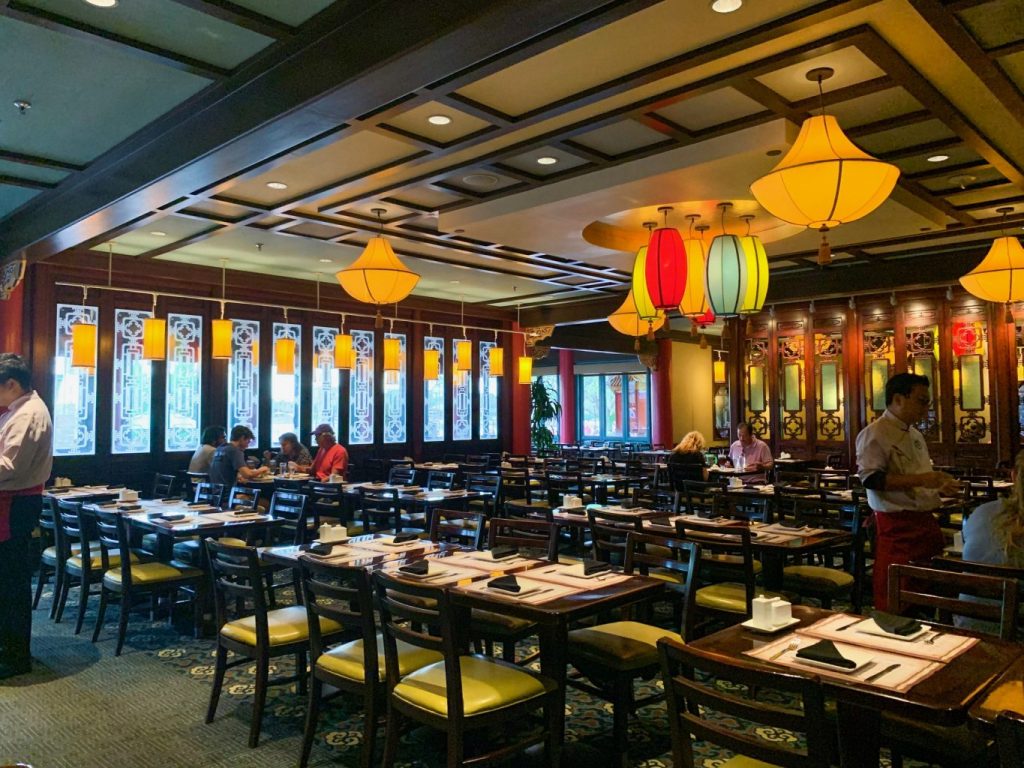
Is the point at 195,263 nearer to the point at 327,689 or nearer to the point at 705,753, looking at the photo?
the point at 327,689

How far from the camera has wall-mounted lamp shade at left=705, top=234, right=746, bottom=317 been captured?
16.1ft

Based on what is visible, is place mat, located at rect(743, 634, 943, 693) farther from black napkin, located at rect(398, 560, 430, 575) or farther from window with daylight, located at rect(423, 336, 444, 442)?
window with daylight, located at rect(423, 336, 444, 442)

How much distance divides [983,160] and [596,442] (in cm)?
1229

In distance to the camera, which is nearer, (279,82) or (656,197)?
(279,82)

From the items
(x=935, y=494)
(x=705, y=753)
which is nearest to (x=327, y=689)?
(x=705, y=753)

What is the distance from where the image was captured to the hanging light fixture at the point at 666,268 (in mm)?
5113

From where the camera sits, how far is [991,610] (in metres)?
2.39

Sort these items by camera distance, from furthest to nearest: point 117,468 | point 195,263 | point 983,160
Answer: point 195,263 → point 117,468 → point 983,160

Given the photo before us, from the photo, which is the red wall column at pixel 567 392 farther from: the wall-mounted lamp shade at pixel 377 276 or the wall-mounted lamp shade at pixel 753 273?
the wall-mounted lamp shade at pixel 753 273

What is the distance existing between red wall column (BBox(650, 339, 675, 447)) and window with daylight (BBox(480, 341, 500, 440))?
5.35m

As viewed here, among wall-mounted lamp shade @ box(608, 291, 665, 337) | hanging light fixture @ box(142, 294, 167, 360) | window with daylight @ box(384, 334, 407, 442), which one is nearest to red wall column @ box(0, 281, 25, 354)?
hanging light fixture @ box(142, 294, 167, 360)

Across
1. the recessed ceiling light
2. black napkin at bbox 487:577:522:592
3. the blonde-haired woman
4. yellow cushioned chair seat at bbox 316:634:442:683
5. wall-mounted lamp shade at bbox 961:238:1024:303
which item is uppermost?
the recessed ceiling light

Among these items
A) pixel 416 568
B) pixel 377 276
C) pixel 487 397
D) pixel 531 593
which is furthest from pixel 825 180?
pixel 487 397

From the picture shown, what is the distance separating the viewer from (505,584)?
2719mm
